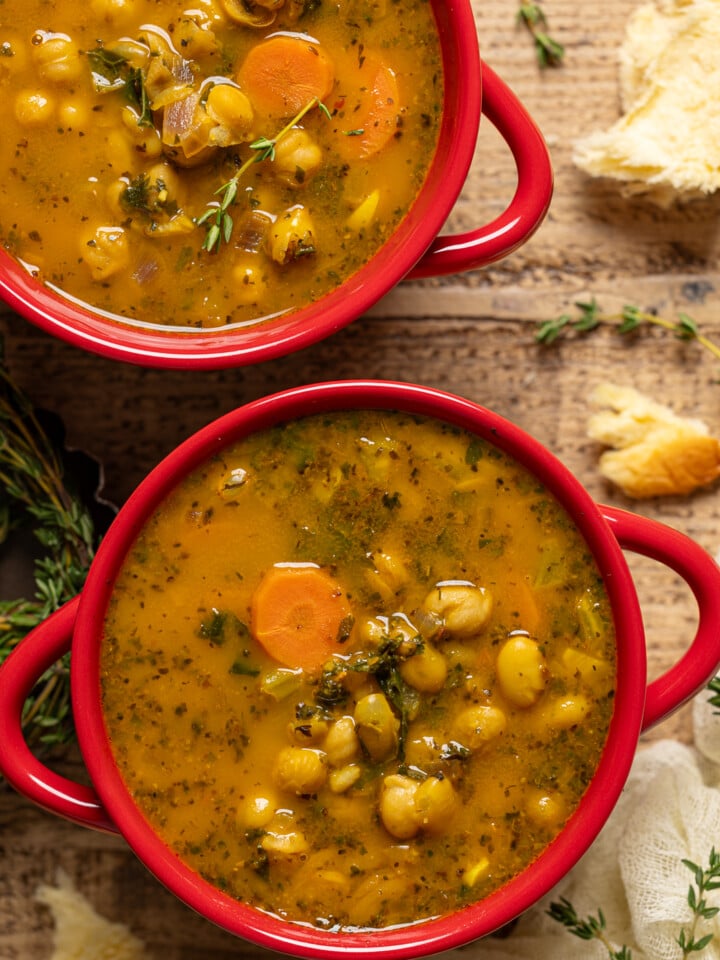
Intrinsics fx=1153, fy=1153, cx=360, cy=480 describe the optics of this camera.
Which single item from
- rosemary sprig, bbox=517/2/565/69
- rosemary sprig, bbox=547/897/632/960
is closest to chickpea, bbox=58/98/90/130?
rosemary sprig, bbox=517/2/565/69

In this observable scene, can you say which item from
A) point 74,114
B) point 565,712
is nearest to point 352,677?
point 565,712

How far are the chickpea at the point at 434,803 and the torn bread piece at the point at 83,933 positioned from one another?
0.95 metres

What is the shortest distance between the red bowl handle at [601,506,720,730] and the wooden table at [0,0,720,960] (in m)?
0.49

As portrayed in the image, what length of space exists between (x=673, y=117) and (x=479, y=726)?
1420 millimetres

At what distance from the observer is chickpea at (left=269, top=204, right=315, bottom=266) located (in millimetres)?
2146

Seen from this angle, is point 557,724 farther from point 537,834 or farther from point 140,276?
point 140,276

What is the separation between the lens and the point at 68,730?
8.24 feet

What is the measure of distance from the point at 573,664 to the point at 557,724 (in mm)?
115

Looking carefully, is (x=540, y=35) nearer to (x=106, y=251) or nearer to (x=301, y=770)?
(x=106, y=251)

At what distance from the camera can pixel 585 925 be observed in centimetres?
247

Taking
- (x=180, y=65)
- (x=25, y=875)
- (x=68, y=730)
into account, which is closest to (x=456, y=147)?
(x=180, y=65)

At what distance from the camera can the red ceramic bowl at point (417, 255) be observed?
212 centimetres

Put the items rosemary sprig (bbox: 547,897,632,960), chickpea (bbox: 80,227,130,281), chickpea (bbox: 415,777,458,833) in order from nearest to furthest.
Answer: chickpea (bbox: 415,777,458,833) < chickpea (bbox: 80,227,130,281) < rosemary sprig (bbox: 547,897,632,960)

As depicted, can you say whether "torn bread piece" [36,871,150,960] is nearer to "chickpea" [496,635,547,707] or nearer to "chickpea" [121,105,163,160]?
"chickpea" [496,635,547,707]
